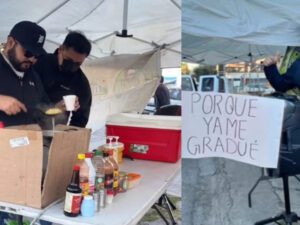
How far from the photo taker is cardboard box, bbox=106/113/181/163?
2303 mm

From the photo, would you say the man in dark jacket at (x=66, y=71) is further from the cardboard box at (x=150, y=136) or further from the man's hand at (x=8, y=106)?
the man's hand at (x=8, y=106)

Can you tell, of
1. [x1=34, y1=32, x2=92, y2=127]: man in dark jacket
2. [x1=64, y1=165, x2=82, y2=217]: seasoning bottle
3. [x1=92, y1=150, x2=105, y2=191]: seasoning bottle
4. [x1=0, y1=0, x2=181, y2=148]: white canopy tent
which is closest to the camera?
[x1=64, y1=165, x2=82, y2=217]: seasoning bottle

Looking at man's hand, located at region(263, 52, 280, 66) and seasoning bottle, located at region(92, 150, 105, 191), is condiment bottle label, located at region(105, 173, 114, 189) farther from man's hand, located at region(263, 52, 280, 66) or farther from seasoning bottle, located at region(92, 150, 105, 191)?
man's hand, located at region(263, 52, 280, 66)

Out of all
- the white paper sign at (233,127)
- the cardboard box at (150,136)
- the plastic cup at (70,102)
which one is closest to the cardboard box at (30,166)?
the plastic cup at (70,102)

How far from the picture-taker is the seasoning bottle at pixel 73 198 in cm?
127

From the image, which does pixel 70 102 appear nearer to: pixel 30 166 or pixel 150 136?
pixel 30 166

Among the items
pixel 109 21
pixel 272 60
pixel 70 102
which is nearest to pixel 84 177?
pixel 70 102

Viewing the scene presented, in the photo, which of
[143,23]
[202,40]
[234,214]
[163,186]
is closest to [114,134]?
[163,186]

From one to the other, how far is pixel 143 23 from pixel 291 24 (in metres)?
2.53

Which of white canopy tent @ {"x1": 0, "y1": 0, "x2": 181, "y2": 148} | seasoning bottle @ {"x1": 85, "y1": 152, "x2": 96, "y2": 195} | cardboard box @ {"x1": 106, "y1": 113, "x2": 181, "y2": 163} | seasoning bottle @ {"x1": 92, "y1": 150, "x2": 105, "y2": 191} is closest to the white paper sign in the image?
cardboard box @ {"x1": 106, "y1": 113, "x2": 181, "y2": 163}

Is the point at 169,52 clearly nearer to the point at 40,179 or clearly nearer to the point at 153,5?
the point at 153,5

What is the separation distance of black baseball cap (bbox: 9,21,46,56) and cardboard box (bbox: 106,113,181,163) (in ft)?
2.70

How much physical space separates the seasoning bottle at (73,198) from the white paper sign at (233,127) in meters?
0.72

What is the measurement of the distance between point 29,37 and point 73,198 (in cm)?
93
